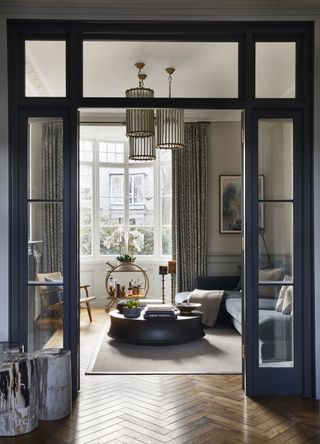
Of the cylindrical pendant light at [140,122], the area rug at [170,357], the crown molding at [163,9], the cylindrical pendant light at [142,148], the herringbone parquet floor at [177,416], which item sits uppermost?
the crown molding at [163,9]

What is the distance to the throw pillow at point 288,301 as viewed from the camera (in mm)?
3883

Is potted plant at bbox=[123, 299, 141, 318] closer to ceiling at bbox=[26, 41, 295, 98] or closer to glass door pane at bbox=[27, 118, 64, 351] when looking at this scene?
glass door pane at bbox=[27, 118, 64, 351]

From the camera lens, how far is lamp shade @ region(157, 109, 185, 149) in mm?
5969

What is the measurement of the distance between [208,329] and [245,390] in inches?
105

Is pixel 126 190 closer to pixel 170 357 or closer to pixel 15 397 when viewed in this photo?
pixel 170 357

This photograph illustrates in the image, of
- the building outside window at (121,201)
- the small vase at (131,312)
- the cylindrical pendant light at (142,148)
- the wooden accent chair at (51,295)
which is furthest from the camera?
the building outside window at (121,201)

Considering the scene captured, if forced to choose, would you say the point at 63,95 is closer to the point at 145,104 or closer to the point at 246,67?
the point at 145,104

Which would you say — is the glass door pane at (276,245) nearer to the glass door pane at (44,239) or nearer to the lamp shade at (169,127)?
the glass door pane at (44,239)

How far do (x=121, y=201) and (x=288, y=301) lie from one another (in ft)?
18.0

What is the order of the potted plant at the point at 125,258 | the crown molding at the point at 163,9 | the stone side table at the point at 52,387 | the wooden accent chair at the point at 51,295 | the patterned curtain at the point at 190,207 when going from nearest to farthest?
the stone side table at the point at 52,387 < the crown molding at the point at 163,9 < the wooden accent chair at the point at 51,295 < the patterned curtain at the point at 190,207 < the potted plant at the point at 125,258

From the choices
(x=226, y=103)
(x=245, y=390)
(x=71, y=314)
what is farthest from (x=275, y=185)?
(x=71, y=314)

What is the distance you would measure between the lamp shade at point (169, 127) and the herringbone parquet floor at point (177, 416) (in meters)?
2.98

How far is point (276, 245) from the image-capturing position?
3902 mm

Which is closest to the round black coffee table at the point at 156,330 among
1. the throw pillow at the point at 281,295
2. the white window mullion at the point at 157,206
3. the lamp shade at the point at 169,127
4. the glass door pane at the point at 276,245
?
the glass door pane at the point at 276,245
